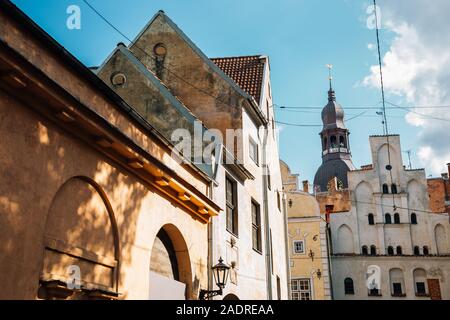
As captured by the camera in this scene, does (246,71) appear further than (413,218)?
No

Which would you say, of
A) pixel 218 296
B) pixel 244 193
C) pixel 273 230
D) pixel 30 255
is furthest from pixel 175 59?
pixel 30 255

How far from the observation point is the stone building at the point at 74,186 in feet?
23.4

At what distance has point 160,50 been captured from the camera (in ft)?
65.6

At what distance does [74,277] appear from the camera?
328 inches

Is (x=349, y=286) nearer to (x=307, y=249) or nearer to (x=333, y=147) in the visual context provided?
(x=307, y=249)

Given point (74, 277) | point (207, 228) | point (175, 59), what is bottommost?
point (74, 277)

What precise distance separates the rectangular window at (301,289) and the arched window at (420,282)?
846 centimetres

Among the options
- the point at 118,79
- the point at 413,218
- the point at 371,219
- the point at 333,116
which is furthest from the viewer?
the point at 333,116

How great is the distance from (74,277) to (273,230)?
13732 mm

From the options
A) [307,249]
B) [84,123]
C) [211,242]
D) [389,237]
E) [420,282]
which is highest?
[389,237]

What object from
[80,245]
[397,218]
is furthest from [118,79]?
[397,218]

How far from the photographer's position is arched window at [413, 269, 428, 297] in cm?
4056

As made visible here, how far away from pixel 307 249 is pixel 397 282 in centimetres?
768
